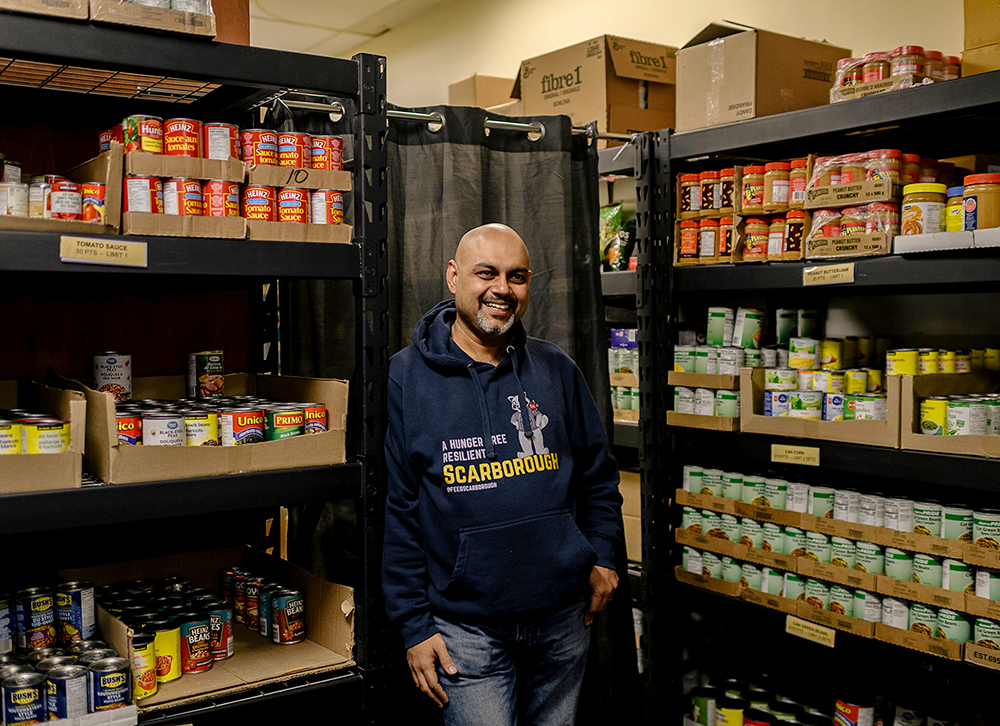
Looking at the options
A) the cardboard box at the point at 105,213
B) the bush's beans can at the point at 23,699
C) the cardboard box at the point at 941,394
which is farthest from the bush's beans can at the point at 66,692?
the cardboard box at the point at 941,394

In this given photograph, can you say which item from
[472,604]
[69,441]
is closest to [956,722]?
[472,604]

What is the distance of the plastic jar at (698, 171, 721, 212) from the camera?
115 inches

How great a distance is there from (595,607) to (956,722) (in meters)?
1.27

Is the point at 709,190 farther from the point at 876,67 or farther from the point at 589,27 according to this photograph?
the point at 589,27

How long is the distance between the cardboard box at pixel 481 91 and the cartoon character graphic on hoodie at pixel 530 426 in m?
2.00

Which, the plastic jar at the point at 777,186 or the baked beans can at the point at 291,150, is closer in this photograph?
the baked beans can at the point at 291,150

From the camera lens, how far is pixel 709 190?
2949 millimetres

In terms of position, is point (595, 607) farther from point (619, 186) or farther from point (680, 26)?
point (680, 26)

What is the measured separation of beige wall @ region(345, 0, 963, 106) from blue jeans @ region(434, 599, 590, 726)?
7.52ft

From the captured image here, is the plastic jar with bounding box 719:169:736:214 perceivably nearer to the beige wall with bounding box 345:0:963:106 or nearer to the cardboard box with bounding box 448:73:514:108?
the beige wall with bounding box 345:0:963:106

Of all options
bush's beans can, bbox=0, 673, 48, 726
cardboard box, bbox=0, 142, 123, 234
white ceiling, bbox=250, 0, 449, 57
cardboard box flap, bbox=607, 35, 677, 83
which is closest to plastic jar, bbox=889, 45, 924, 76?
cardboard box flap, bbox=607, 35, 677, 83

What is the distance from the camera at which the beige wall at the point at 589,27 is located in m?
3.00

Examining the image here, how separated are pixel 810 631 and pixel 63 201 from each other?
2319mm

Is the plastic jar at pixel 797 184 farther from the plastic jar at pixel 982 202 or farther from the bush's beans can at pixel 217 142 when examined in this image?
the bush's beans can at pixel 217 142
